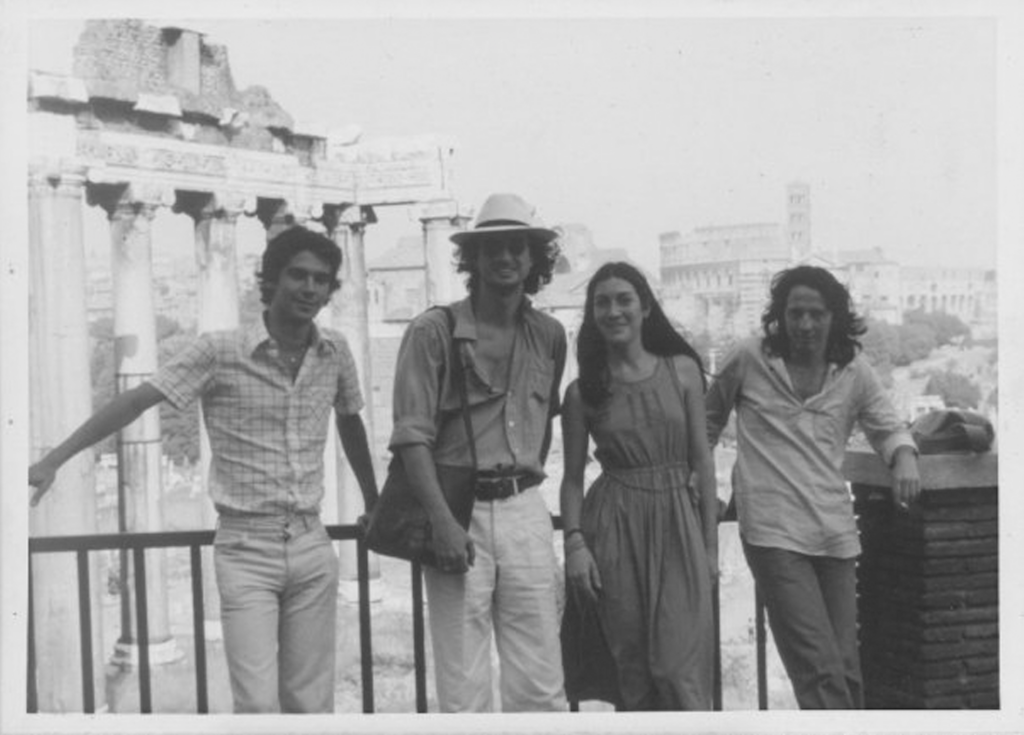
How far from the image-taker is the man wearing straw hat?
12.7 feet

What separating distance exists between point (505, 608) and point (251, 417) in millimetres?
916

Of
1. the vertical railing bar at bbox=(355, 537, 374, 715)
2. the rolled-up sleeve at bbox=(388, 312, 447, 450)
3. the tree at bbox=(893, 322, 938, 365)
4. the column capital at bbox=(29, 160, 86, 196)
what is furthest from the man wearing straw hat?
the column capital at bbox=(29, 160, 86, 196)

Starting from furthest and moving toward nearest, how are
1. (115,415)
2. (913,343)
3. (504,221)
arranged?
1. (913,343)
2. (504,221)
3. (115,415)

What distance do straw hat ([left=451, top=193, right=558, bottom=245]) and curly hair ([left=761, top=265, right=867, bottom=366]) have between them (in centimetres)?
76

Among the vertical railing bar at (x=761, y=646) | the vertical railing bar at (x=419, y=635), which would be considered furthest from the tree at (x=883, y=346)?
the vertical railing bar at (x=419, y=635)

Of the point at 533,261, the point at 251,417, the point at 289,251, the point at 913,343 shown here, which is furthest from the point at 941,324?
the point at 251,417

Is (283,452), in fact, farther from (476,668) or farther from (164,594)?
(164,594)

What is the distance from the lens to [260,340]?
394 cm

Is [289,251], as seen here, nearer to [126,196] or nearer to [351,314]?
[126,196]

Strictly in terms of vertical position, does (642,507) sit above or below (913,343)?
below

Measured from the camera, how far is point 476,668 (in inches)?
154

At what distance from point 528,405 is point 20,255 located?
2.12 metres

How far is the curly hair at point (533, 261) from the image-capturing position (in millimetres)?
4039

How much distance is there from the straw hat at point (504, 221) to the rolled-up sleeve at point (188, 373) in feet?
2.59
